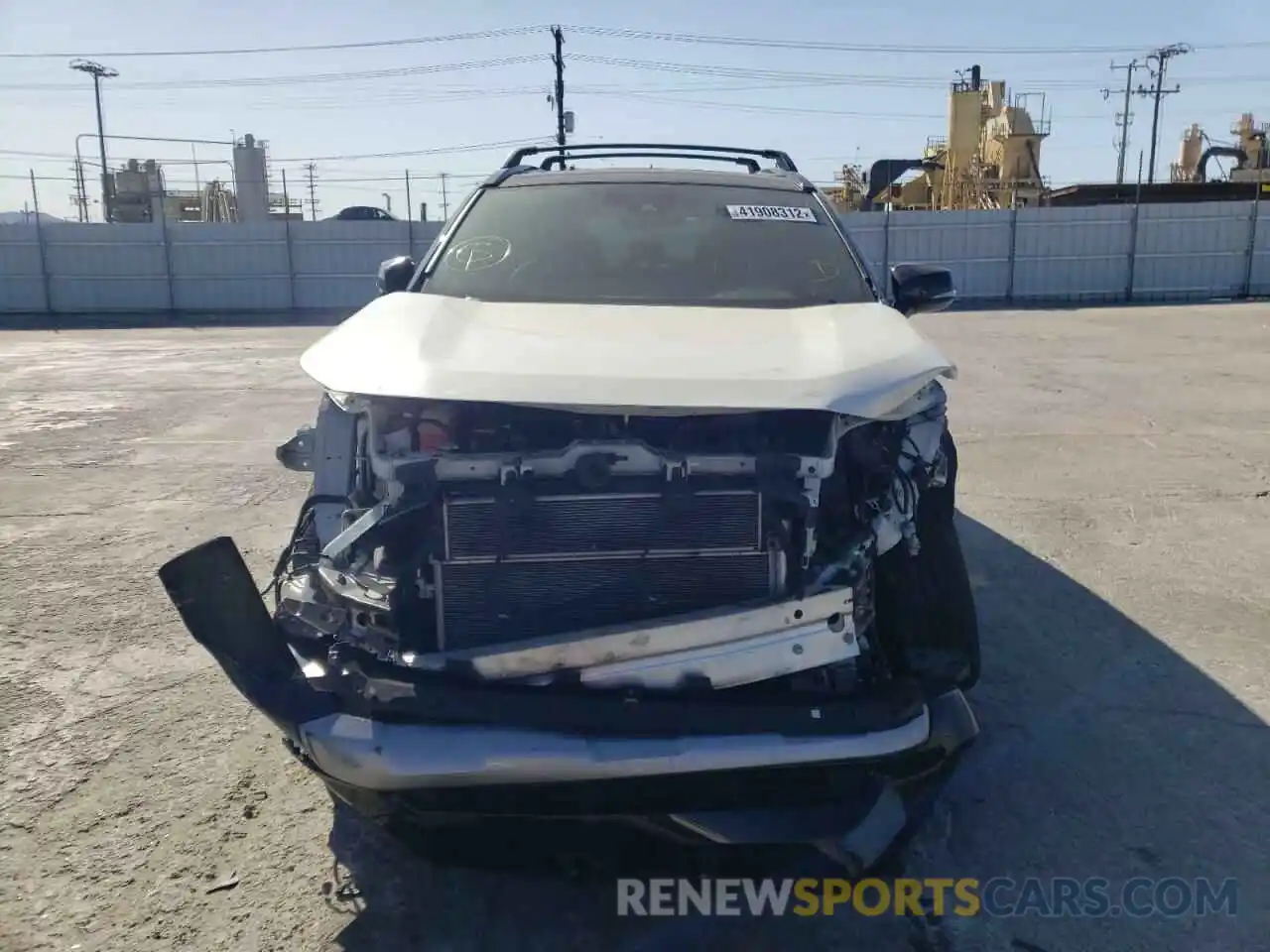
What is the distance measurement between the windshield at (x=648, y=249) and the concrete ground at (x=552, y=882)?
1.70 meters

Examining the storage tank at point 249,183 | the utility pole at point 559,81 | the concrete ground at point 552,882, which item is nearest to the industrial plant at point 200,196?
the storage tank at point 249,183

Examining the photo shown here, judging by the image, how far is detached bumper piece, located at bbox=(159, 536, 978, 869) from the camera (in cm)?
227

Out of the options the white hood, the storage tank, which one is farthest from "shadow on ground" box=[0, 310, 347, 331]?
the white hood

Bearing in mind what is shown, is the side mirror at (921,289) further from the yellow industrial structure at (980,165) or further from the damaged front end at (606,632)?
the yellow industrial structure at (980,165)

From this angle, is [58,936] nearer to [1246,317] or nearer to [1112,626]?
[1112,626]

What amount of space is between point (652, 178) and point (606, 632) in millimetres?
2637

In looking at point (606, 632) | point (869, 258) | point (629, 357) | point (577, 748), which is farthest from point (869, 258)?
point (577, 748)

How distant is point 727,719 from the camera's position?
2.33 m

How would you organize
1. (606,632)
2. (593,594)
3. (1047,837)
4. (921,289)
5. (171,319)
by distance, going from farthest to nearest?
(171,319), (921,289), (1047,837), (593,594), (606,632)

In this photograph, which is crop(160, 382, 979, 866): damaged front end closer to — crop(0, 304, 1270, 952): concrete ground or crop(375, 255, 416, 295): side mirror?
crop(0, 304, 1270, 952): concrete ground

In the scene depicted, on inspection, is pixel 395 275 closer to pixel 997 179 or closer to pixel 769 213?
pixel 769 213

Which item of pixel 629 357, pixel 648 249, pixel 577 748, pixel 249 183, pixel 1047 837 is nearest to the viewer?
pixel 577 748

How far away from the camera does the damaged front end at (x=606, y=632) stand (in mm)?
2303

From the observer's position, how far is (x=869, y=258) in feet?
76.9
